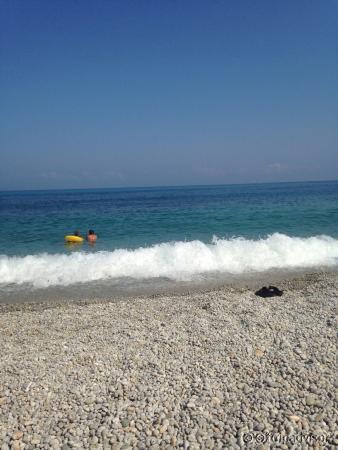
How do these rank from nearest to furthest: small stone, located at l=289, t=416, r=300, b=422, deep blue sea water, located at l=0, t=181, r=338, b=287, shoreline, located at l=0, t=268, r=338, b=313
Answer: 1. small stone, located at l=289, t=416, r=300, b=422
2. shoreline, located at l=0, t=268, r=338, b=313
3. deep blue sea water, located at l=0, t=181, r=338, b=287

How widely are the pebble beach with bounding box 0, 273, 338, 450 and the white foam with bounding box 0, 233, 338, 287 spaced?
3.64 meters

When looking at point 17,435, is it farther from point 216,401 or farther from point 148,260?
point 148,260

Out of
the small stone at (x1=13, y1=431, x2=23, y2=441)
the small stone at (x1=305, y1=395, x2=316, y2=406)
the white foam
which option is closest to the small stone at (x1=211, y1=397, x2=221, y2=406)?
the small stone at (x1=305, y1=395, x2=316, y2=406)

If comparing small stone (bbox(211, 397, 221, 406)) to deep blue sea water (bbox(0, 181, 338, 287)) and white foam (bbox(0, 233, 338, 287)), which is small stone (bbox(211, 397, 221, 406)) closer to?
white foam (bbox(0, 233, 338, 287))

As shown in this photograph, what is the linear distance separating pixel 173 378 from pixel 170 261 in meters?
8.02

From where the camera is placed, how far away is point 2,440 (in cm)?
367

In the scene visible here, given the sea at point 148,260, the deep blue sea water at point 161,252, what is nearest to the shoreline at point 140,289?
the sea at point 148,260

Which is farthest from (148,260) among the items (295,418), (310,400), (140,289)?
(295,418)

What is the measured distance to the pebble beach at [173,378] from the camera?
12.0 ft

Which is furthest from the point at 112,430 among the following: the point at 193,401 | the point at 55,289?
the point at 55,289

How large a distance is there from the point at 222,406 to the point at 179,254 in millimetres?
9256

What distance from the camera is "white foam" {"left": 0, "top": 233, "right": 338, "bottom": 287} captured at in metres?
11.4

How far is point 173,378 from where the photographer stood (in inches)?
185

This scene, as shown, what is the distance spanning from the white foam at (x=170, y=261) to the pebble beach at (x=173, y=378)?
364 centimetres
